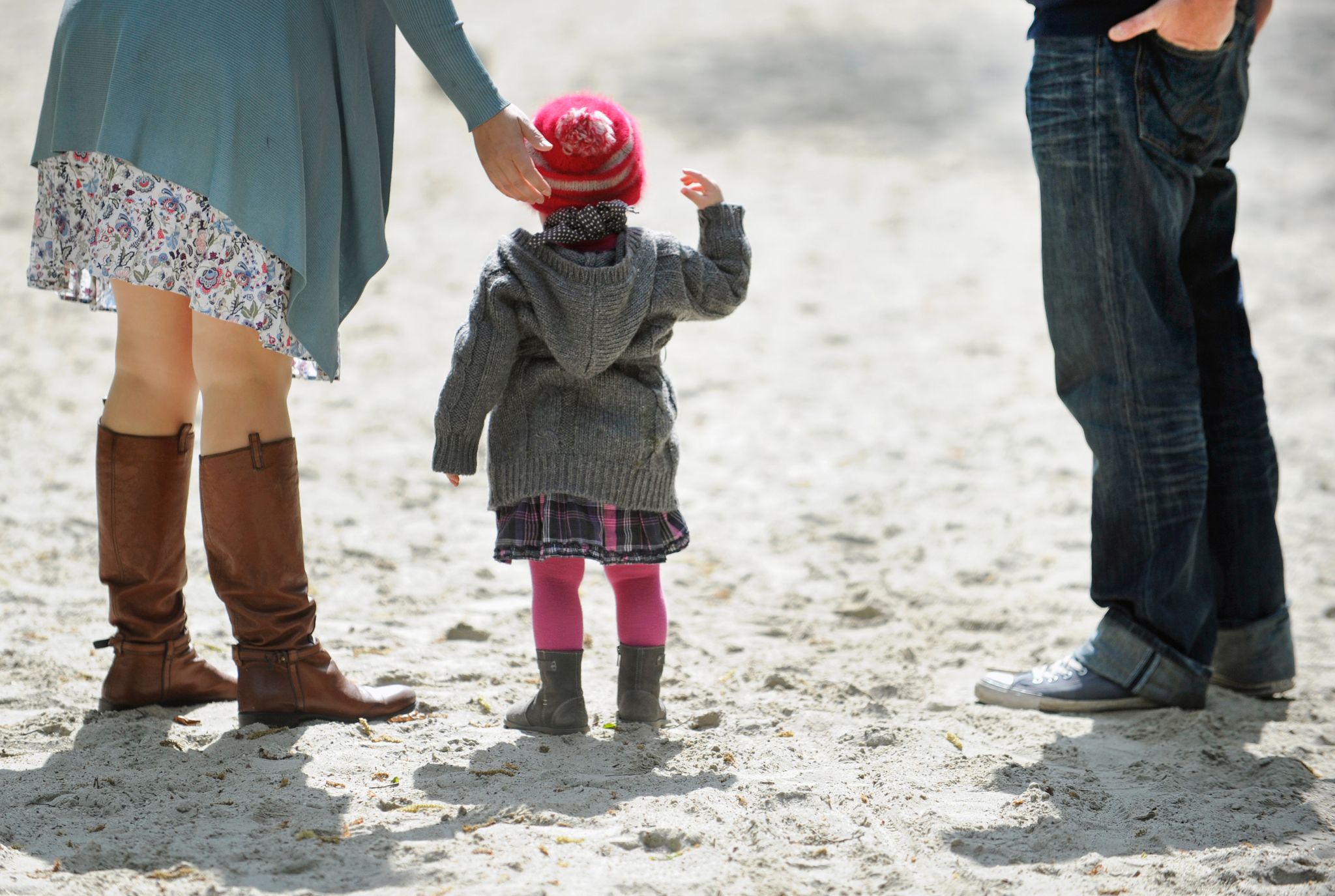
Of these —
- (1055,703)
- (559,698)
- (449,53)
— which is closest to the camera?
(449,53)

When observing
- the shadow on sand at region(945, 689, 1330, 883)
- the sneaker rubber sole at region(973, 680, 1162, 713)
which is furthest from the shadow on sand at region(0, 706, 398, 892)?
the sneaker rubber sole at region(973, 680, 1162, 713)

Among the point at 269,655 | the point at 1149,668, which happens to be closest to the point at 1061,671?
the point at 1149,668

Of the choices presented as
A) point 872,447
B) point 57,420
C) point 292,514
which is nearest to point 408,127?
point 57,420

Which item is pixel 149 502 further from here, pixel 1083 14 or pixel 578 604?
pixel 1083 14

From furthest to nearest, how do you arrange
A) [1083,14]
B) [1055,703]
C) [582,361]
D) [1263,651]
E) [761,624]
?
[761,624], [1263,651], [1055,703], [1083,14], [582,361]

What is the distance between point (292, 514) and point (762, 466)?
2.24m

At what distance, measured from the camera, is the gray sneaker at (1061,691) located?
257 cm

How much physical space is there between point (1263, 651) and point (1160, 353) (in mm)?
681

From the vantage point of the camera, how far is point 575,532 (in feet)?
7.59

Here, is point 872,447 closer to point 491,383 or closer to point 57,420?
point 491,383

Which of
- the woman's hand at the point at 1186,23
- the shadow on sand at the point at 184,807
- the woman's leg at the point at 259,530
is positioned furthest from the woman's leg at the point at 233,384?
the woman's hand at the point at 1186,23

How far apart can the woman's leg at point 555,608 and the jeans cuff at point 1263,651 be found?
1374 mm

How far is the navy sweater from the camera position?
2.42 meters

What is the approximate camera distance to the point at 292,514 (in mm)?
2301
